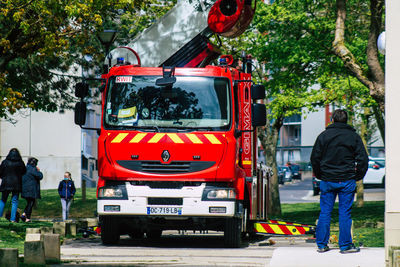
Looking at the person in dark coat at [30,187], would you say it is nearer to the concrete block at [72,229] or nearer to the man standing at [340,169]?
the concrete block at [72,229]

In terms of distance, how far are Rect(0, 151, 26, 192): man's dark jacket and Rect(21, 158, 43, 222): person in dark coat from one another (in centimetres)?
140

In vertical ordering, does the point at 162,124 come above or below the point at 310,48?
below

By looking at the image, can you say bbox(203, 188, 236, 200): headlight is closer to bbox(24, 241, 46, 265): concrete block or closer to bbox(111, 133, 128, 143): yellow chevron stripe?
bbox(111, 133, 128, 143): yellow chevron stripe

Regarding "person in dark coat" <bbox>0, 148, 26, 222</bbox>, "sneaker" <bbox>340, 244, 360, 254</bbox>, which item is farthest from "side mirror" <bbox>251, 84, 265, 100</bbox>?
"person in dark coat" <bbox>0, 148, 26, 222</bbox>

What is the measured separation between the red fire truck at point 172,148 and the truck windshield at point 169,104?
0.05ft

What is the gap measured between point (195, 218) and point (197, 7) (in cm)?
412

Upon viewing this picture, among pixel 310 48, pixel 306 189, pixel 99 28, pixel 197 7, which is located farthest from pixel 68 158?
pixel 197 7

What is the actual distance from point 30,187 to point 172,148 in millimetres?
9362

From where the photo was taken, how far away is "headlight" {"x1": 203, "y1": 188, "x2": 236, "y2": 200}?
12688 mm

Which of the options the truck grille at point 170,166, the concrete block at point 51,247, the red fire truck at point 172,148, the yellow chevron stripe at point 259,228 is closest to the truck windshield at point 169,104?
the red fire truck at point 172,148

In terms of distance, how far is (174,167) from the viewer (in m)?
12.7

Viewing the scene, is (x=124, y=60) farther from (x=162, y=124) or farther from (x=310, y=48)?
(x=310, y=48)

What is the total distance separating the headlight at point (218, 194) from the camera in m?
12.7

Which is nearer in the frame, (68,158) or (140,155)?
(140,155)
